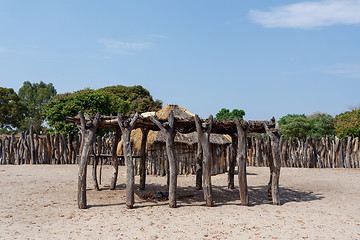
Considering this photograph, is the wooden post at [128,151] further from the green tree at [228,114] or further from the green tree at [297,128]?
the green tree at [297,128]

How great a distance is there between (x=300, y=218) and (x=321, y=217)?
621mm

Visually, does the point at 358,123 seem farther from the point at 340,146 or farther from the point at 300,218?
the point at 300,218

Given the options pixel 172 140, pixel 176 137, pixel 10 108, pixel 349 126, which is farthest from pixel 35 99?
pixel 172 140

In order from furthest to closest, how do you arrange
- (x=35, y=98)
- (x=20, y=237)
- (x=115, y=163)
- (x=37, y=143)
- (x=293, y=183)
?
1. (x=35, y=98)
2. (x=37, y=143)
3. (x=293, y=183)
4. (x=115, y=163)
5. (x=20, y=237)

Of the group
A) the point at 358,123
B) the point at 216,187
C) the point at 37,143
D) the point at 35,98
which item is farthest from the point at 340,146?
the point at 35,98

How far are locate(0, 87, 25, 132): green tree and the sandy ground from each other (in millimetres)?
30151

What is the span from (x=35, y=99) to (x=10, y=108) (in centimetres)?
757

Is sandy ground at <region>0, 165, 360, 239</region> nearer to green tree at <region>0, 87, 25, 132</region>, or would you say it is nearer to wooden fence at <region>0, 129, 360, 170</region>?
wooden fence at <region>0, 129, 360, 170</region>

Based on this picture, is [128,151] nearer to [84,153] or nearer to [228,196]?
[84,153]

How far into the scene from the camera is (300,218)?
8.20 metres

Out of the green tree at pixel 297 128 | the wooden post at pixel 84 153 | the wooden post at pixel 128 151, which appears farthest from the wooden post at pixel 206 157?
the green tree at pixel 297 128

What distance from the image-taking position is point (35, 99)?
1871 inches

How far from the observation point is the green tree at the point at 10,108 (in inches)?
1566

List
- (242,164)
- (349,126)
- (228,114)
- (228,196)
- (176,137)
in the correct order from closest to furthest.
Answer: (242,164)
(228,196)
(176,137)
(349,126)
(228,114)
